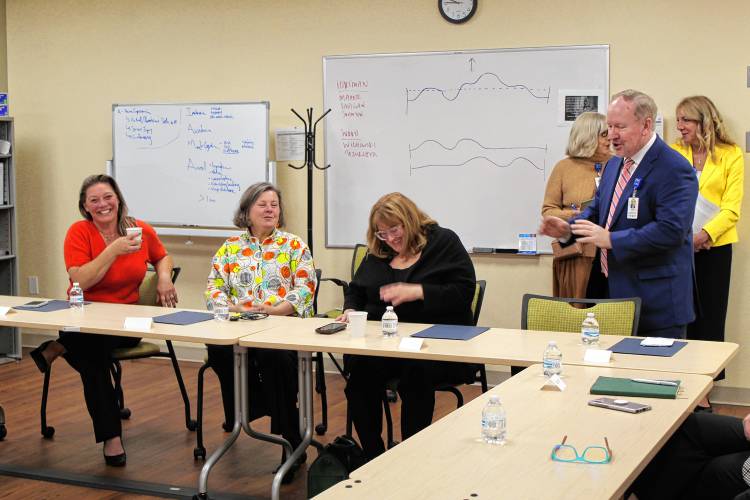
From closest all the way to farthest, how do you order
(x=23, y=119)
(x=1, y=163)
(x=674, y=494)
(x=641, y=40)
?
(x=674, y=494) → (x=641, y=40) → (x=1, y=163) → (x=23, y=119)

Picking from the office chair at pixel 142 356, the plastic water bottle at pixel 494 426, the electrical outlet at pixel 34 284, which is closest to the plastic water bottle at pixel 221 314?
the office chair at pixel 142 356

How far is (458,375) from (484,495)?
6.76 feet

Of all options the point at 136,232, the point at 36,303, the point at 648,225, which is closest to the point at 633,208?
the point at 648,225

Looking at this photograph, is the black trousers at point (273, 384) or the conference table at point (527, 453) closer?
the conference table at point (527, 453)

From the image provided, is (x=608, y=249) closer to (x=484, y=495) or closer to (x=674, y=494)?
(x=674, y=494)

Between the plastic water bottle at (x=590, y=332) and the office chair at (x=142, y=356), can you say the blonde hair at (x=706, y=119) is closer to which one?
the plastic water bottle at (x=590, y=332)

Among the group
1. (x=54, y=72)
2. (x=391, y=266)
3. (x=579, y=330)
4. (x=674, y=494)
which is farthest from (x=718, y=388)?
(x=54, y=72)

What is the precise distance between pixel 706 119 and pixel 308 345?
2.88 meters

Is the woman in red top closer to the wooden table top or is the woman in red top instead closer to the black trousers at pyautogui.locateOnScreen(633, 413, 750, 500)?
the wooden table top

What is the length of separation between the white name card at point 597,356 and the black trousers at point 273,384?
4.67ft

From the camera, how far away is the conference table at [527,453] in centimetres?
196

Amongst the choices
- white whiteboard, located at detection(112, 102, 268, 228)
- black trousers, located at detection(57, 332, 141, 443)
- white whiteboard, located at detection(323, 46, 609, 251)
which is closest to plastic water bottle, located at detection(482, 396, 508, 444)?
black trousers, located at detection(57, 332, 141, 443)

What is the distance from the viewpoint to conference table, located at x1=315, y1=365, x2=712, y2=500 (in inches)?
77.3

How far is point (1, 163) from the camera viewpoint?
6785mm
